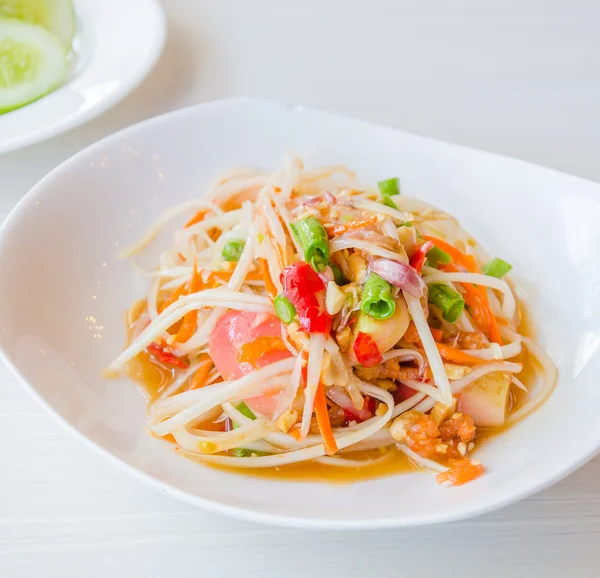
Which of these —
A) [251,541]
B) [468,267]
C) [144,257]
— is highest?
[468,267]

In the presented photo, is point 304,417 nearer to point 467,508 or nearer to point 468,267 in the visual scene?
point 467,508

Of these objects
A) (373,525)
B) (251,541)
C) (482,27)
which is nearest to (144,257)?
(251,541)

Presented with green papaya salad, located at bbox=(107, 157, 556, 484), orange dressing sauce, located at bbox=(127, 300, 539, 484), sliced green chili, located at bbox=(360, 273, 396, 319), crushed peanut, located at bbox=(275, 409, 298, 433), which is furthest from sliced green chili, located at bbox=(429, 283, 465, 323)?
crushed peanut, located at bbox=(275, 409, 298, 433)

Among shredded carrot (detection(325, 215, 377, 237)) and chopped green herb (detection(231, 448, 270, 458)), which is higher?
shredded carrot (detection(325, 215, 377, 237))

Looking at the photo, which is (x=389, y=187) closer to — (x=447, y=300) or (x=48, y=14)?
(x=447, y=300)

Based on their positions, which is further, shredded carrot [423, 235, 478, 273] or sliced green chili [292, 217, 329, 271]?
shredded carrot [423, 235, 478, 273]

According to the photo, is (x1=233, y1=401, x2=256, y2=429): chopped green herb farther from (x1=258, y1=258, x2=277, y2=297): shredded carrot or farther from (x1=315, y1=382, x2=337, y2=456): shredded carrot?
(x1=258, y1=258, x2=277, y2=297): shredded carrot

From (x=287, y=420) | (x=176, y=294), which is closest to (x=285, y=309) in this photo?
(x=287, y=420)
